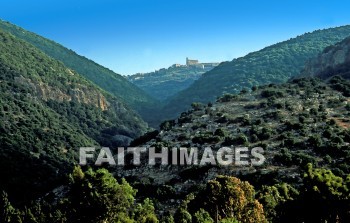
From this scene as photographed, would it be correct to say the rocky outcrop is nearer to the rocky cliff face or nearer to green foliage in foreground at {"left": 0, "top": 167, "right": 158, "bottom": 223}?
the rocky cliff face

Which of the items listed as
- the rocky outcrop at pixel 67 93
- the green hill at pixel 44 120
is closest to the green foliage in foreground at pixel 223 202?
the green hill at pixel 44 120

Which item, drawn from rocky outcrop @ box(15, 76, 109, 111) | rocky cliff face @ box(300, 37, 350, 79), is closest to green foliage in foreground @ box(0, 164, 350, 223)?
rocky cliff face @ box(300, 37, 350, 79)

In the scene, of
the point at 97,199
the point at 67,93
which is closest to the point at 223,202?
the point at 97,199

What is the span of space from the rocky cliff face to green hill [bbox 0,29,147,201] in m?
64.0

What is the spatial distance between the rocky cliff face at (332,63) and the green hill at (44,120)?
2519 inches

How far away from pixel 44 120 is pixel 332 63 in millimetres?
85621

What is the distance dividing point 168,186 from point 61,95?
104498 mm

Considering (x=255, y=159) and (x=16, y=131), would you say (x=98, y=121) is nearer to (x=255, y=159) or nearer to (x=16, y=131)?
(x=16, y=131)

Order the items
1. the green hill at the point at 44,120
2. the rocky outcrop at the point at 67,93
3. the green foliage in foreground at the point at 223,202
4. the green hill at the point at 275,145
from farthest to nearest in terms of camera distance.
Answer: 1. the rocky outcrop at the point at 67,93
2. the green hill at the point at 44,120
3. the green hill at the point at 275,145
4. the green foliage in foreground at the point at 223,202

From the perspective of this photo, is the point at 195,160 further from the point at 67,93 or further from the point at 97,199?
the point at 67,93

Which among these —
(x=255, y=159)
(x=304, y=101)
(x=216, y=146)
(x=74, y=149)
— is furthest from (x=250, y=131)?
(x=74, y=149)

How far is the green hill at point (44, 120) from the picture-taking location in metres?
92.9

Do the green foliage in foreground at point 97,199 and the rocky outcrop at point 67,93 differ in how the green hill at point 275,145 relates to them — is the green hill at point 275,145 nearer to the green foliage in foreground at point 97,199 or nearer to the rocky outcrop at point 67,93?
the green foliage in foreground at point 97,199

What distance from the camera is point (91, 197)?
3500 cm
